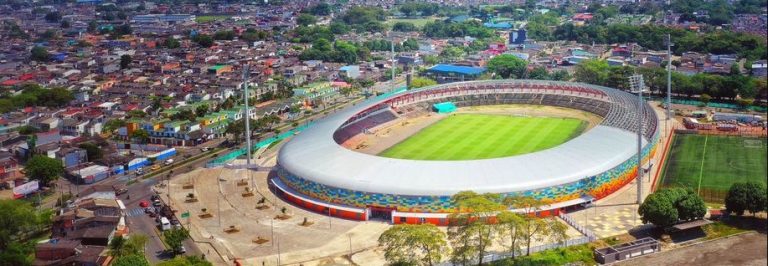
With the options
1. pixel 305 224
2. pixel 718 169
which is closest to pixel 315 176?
pixel 305 224

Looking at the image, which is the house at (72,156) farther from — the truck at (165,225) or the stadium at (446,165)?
the truck at (165,225)

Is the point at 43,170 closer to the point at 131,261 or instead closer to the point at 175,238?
the point at 175,238

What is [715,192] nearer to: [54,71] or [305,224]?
[305,224]

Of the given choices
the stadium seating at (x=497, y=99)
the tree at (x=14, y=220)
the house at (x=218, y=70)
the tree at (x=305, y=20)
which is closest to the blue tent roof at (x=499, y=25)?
the tree at (x=305, y=20)

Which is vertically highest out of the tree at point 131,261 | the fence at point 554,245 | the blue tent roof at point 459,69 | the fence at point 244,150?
the blue tent roof at point 459,69

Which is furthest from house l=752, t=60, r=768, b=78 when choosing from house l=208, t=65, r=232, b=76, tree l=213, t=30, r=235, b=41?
tree l=213, t=30, r=235, b=41

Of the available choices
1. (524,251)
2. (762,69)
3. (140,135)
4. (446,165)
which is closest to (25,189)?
(140,135)
